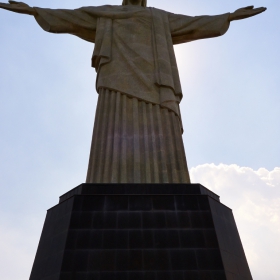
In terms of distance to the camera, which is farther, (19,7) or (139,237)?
(19,7)

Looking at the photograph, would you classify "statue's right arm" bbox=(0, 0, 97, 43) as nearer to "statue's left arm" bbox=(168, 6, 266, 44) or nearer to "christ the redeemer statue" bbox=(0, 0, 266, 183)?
"christ the redeemer statue" bbox=(0, 0, 266, 183)

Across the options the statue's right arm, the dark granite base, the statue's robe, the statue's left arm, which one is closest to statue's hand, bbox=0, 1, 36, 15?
the statue's right arm

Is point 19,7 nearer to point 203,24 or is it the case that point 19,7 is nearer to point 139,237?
point 203,24

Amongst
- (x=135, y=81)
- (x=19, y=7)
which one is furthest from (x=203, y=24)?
(x=19, y=7)

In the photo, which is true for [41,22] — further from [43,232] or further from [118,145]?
[43,232]

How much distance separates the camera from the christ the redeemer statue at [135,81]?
705 cm

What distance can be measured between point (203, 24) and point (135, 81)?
11.4 ft

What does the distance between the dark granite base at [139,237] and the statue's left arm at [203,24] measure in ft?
18.7

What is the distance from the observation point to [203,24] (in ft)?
33.1

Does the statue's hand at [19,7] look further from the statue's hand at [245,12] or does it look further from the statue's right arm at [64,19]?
the statue's hand at [245,12]

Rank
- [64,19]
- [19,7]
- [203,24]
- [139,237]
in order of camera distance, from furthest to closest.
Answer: [203,24], [64,19], [19,7], [139,237]

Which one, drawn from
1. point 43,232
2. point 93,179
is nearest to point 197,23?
point 93,179

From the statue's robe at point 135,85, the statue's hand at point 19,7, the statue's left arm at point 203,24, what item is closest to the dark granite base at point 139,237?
the statue's robe at point 135,85

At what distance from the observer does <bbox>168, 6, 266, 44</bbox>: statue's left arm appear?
10.1 m
